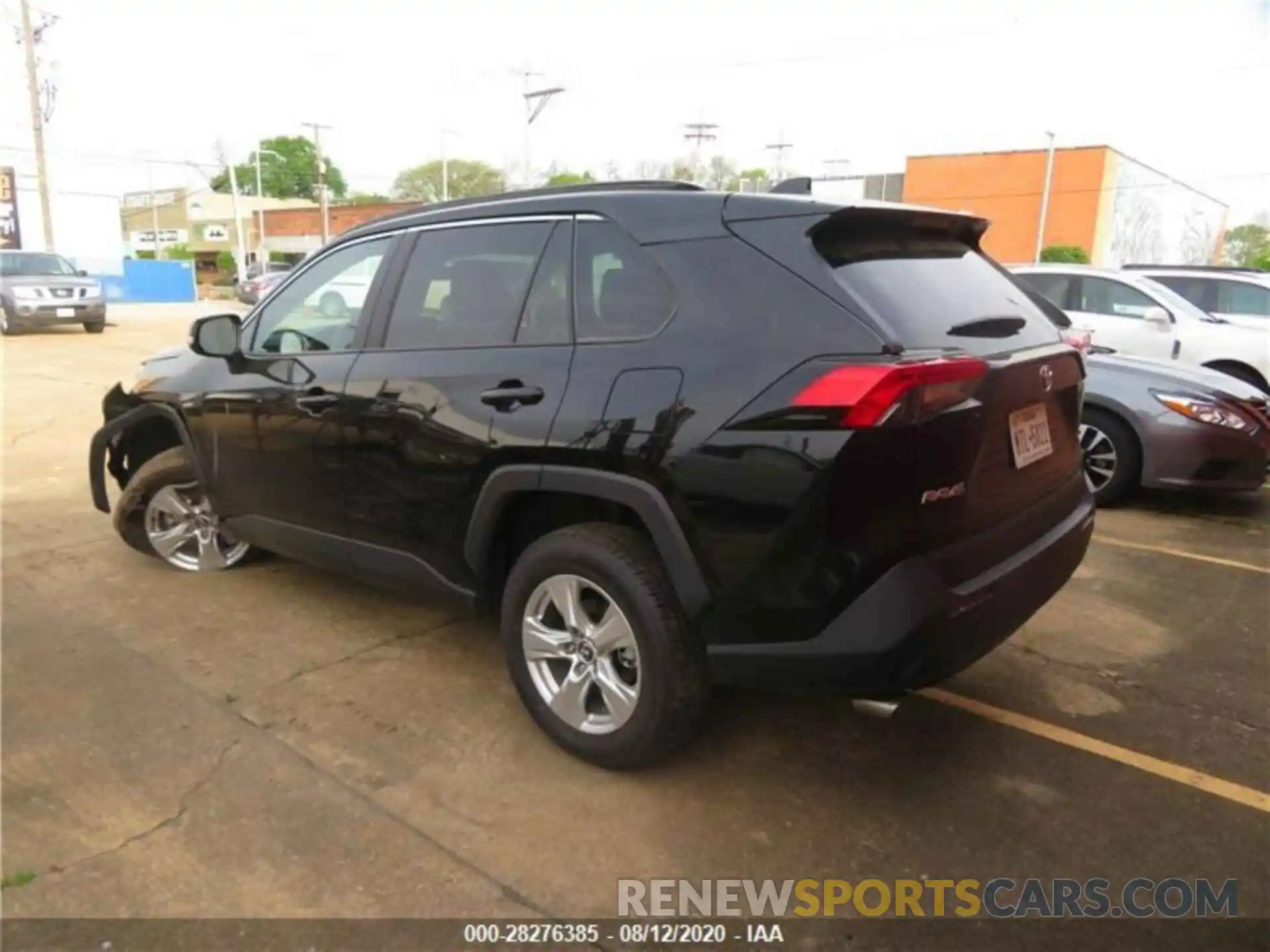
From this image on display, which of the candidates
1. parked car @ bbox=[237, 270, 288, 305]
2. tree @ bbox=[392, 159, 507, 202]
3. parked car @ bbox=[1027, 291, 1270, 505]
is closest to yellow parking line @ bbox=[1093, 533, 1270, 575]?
parked car @ bbox=[1027, 291, 1270, 505]

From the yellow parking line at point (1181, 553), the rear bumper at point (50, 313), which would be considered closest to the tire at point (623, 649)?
the yellow parking line at point (1181, 553)

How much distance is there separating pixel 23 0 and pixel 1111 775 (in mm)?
40353

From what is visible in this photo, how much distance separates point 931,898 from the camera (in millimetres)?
2453

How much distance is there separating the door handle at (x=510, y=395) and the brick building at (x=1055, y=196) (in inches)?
1844

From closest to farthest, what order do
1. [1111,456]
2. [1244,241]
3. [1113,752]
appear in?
[1113,752]
[1111,456]
[1244,241]

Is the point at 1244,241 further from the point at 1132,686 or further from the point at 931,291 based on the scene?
the point at 931,291

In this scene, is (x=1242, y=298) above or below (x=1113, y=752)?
above

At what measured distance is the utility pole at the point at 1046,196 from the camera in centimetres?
4656

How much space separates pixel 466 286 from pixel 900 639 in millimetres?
1975

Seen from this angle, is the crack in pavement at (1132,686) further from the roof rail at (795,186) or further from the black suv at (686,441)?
the roof rail at (795,186)

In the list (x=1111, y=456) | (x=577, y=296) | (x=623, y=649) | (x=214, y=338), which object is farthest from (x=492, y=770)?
(x=1111, y=456)

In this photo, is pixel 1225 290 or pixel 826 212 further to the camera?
pixel 1225 290

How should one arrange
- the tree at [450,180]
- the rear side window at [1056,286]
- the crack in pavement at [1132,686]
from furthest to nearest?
the tree at [450,180]
the rear side window at [1056,286]
the crack in pavement at [1132,686]

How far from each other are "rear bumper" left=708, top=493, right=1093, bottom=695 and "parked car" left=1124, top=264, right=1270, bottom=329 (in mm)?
8671
